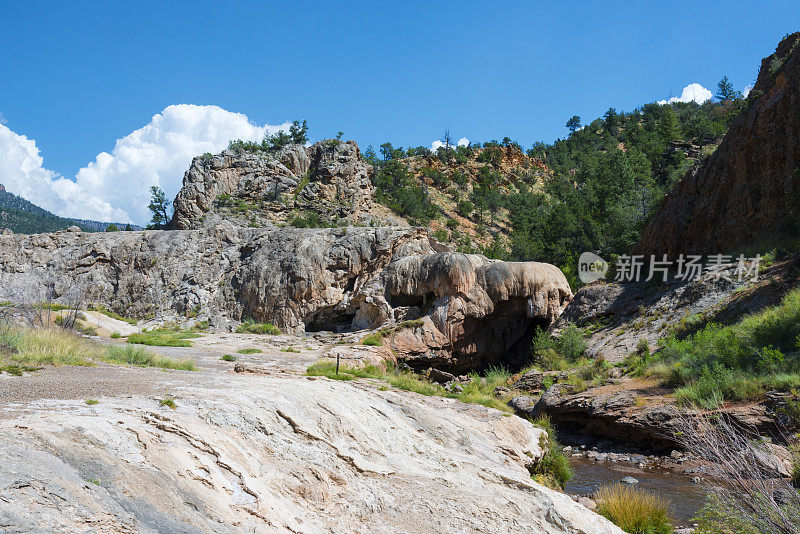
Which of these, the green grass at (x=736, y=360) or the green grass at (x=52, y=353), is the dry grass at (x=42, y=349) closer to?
the green grass at (x=52, y=353)

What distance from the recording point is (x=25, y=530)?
241 cm

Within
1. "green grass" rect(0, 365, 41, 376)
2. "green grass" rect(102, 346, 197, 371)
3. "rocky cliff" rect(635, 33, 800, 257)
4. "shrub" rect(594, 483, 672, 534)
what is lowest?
"shrub" rect(594, 483, 672, 534)

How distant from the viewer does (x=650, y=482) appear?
1052 centimetres

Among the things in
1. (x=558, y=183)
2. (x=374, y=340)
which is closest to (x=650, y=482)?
(x=374, y=340)

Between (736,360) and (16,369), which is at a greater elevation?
(736,360)

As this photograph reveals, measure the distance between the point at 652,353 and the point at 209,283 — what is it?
24545mm

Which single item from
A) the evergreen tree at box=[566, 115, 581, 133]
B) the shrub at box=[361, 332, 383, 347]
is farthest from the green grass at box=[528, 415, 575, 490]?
the evergreen tree at box=[566, 115, 581, 133]

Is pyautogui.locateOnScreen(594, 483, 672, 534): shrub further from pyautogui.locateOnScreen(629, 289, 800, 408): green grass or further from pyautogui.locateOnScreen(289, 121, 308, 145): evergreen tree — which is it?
pyautogui.locateOnScreen(289, 121, 308, 145): evergreen tree

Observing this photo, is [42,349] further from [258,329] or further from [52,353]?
[258,329]

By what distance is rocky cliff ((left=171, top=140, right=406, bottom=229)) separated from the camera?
126 feet

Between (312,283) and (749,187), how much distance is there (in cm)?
2208

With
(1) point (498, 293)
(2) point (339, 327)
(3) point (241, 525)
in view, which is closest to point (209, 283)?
(2) point (339, 327)

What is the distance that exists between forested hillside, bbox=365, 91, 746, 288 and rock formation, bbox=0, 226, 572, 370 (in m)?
8.83

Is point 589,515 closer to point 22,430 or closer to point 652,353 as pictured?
point 22,430
